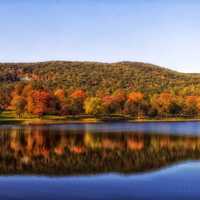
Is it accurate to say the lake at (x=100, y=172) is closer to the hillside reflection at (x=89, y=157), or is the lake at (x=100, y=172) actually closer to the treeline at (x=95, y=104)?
the hillside reflection at (x=89, y=157)

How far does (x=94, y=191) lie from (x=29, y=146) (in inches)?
1024

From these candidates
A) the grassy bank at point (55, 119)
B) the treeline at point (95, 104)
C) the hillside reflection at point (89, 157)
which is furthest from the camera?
the treeline at point (95, 104)

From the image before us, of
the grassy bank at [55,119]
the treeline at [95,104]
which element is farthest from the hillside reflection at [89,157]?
the treeline at [95,104]

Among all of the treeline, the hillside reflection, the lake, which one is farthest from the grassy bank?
the lake

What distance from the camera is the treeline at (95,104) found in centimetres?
12288

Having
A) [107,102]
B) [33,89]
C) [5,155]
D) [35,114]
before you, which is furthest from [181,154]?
[33,89]

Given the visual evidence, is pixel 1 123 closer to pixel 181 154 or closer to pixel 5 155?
pixel 5 155

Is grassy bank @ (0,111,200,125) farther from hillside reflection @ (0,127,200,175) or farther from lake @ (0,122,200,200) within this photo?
lake @ (0,122,200,200)

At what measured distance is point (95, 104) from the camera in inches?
4990

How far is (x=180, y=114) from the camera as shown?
144 metres

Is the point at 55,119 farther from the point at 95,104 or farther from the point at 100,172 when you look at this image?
the point at 100,172

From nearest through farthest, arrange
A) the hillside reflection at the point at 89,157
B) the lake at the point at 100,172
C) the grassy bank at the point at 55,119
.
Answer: the lake at the point at 100,172
the hillside reflection at the point at 89,157
the grassy bank at the point at 55,119

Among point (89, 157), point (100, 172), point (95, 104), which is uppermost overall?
point (95, 104)

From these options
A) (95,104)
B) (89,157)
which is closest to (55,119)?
(95,104)
